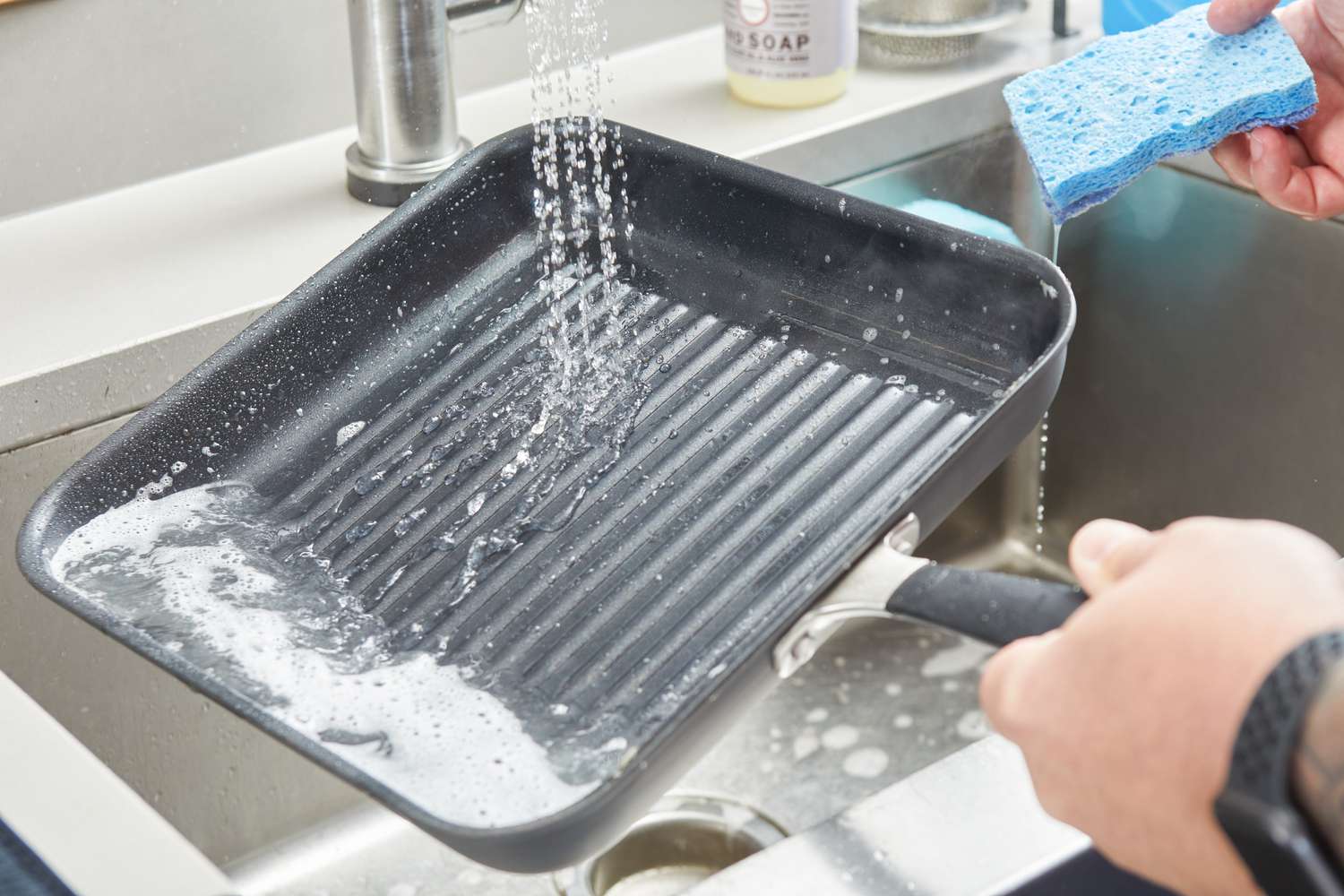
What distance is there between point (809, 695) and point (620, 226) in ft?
1.46

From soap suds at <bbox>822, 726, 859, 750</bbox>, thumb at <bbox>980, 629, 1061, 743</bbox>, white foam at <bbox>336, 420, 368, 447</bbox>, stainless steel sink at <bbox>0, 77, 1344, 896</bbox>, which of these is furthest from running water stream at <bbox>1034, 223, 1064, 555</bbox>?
thumb at <bbox>980, 629, 1061, 743</bbox>

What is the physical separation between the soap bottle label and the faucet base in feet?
0.80

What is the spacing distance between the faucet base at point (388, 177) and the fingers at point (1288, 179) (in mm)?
528

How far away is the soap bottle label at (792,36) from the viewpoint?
115 centimetres

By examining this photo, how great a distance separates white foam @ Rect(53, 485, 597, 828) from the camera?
0.59m

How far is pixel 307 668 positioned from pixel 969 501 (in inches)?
31.1

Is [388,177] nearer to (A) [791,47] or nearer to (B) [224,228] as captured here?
(B) [224,228]

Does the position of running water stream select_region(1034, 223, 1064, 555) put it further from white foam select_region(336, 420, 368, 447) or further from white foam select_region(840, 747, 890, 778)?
white foam select_region(336, 420, 368, 447)

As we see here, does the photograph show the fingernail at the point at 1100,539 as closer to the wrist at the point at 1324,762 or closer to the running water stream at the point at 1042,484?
the wrist at the point at 1324,762

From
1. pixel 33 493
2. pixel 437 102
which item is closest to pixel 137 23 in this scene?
pixel 437 102

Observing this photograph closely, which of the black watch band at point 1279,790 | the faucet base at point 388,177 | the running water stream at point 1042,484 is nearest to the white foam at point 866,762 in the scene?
the running water stream at point 1042,484

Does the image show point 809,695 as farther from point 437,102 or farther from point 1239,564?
point 1239,564

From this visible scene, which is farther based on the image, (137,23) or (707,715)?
(137,23)

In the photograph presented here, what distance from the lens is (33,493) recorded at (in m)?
0.89
